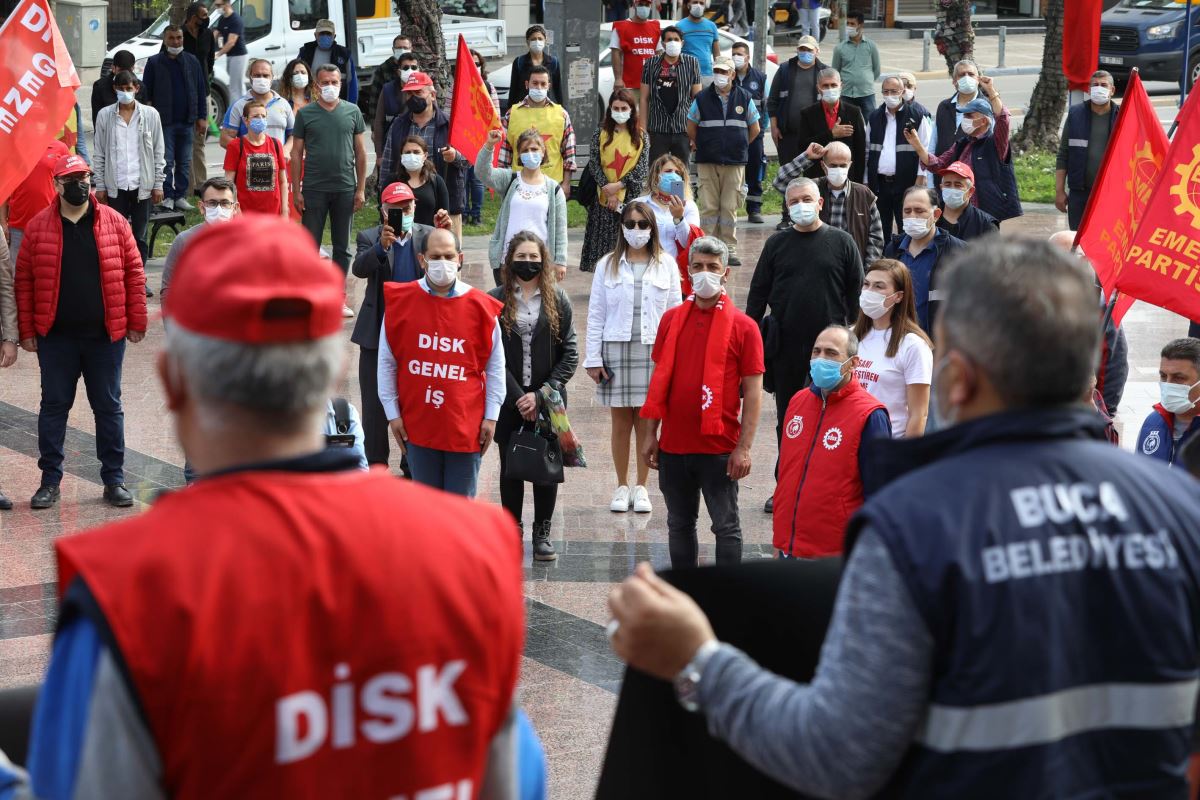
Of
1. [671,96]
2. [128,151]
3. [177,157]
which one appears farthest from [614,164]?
[177,157]

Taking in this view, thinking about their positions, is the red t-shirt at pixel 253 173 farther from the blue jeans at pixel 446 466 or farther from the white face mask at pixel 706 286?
the white face mask at pixel 706 286

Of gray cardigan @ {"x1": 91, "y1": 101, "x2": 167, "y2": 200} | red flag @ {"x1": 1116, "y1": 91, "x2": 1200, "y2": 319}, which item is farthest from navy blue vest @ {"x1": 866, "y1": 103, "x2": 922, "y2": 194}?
red flag @ {"x1": 1116, "y1": 91, "x2": 1200, "y2": 319}

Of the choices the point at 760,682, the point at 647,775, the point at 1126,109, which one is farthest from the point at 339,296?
the point at 1126,109

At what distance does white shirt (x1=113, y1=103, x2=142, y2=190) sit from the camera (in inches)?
566

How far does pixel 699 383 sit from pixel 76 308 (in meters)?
3.62

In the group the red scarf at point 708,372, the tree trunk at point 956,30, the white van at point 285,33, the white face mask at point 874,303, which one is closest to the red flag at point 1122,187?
the white face mask at point 874,303

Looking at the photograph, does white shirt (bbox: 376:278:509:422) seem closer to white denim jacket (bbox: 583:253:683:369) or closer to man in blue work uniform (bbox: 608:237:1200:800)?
white denim jacket (bbox: 583:253:683:369)

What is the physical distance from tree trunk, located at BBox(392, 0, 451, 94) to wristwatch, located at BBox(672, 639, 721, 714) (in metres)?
18.4

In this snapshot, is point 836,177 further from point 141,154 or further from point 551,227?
point 141,154

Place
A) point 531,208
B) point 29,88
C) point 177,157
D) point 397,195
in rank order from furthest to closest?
point 177,157 < point 531,208 < point 397,195 < point 29,88

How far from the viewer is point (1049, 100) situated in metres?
22.9

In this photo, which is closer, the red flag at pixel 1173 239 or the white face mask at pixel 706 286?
the red flag at pixel 1173 239

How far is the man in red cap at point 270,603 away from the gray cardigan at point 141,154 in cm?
1284

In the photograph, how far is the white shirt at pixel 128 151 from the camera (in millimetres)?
14375
